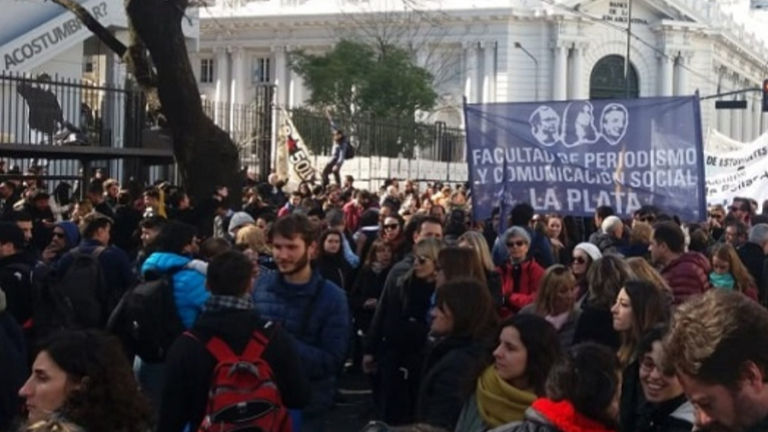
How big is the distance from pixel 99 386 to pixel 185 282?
10.6ft

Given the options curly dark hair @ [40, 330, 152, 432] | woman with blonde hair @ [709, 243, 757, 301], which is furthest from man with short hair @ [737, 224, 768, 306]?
curly dark hair @ [40, 330, 152, 432]

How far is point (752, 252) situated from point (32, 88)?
12.6 metres

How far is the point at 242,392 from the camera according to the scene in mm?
5656

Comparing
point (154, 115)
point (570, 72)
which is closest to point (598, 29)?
point (570, 72)

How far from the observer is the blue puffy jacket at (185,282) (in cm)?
757

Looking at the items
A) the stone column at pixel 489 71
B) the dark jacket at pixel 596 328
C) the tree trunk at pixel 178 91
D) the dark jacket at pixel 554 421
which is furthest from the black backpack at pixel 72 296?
the stone column at pixel 489 71

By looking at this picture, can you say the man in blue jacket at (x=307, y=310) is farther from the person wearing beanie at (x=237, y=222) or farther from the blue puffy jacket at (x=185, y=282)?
the person wearing beanie at (x=237, y=222)

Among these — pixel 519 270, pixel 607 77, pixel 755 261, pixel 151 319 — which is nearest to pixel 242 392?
pixel 151 319

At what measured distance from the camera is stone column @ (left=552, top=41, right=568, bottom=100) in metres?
73.4

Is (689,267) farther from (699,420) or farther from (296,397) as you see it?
(699,420)

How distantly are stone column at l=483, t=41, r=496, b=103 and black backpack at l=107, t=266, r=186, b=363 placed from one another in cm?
6527

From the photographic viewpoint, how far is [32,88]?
21.4 m

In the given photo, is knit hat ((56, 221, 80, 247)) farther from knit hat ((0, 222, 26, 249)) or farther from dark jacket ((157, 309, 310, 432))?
dark jacket ((157, 309, 310, 432))

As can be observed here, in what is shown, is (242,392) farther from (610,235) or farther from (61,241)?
(610,235)
